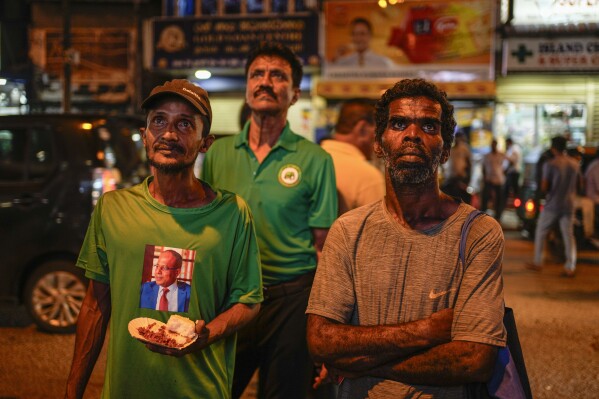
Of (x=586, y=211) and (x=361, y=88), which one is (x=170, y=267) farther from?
(x=361, y=88)

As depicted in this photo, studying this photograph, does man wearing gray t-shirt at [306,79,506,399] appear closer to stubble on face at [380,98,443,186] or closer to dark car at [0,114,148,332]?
stubble on face at [380,98,443,186]

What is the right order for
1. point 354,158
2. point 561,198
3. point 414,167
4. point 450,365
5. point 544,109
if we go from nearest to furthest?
1. point 450,365
2. point 414,167
3. point 354,158
4. point 561,198
5. point 544,109

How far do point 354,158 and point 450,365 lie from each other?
3137 mm

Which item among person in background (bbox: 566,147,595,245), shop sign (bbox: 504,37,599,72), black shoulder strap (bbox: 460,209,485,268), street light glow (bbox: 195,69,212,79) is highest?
shop sign (bbox: 504,37,599,72)

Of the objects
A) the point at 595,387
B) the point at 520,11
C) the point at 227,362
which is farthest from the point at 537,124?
the point at 227,362

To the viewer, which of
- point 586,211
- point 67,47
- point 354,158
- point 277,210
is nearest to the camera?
point 277,210

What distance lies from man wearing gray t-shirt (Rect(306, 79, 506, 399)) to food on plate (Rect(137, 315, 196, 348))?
1.37 feet

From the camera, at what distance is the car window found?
7641 mm

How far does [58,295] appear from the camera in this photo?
7645 mm

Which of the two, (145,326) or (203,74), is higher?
(203,74)

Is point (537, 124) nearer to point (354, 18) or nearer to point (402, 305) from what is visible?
point (354, 18)

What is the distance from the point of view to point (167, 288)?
2727 mm

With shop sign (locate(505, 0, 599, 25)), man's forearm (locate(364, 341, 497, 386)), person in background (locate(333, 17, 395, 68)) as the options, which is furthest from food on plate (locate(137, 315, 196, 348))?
shop sign (locate(505, 0, 599, 25))

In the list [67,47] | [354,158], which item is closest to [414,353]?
[354,158]
